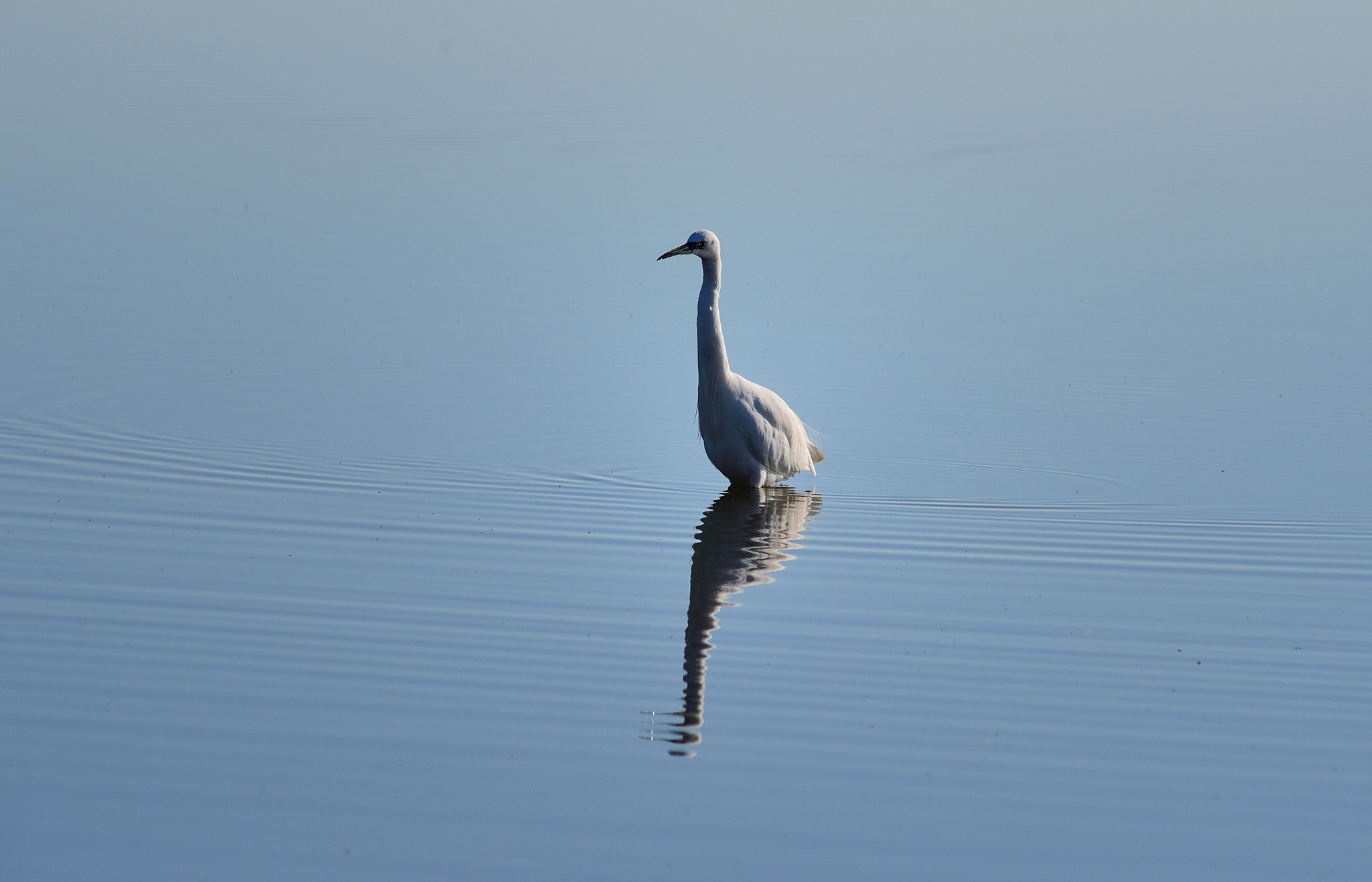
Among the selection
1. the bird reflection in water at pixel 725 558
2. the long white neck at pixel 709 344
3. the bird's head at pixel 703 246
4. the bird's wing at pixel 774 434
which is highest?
the bird's head at pixel 703 246

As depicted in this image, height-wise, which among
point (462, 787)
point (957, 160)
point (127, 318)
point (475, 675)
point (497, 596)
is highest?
point (957, 160)

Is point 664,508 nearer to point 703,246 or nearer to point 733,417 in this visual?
point 733,417

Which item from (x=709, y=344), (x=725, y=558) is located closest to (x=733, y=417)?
(x=709, y=344)

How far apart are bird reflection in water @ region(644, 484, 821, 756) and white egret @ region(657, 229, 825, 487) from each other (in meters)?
0.21

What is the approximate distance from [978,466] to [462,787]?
7.31 meters

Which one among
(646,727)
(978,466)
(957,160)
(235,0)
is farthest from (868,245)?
(235,0)

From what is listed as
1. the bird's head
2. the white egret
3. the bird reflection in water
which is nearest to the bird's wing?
the white egret

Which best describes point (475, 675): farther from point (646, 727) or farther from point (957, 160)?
point (957, 160)

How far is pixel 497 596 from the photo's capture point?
30.1 ft

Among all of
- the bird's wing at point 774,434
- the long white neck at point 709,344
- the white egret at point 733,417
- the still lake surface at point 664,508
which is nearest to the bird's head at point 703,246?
the white egret at point 733,417

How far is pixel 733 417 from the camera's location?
12.4 meters

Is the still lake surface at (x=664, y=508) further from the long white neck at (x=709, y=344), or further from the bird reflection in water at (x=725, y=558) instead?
the long white neck at (x=709, y=344)

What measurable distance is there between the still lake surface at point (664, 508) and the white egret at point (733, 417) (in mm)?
335

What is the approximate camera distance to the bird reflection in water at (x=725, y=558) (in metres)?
7.51
